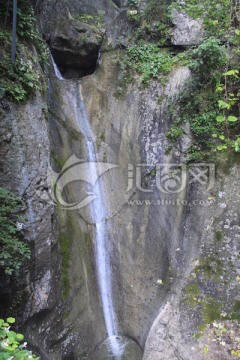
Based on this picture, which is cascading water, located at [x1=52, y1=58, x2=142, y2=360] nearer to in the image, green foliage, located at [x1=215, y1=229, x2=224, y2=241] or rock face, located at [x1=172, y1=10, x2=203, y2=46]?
green foliage, located at [x1=215, y1=229, x2=224, y2=241]

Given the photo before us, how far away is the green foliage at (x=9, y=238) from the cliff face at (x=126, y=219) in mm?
390

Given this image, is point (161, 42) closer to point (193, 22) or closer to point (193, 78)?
point (193, 22)

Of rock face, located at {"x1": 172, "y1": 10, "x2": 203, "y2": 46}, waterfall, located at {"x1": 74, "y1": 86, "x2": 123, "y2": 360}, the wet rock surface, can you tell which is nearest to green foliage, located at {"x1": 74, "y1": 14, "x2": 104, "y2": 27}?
rock face, located at {"x1": 172, "y1": 10, "x2": 203, "y2": 46}

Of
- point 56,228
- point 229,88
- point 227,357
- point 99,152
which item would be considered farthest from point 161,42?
point 227,357

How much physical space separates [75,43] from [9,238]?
247 inches

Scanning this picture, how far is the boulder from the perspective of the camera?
28.0 ft

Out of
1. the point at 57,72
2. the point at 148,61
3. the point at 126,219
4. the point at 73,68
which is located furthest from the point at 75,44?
the point at 126,219

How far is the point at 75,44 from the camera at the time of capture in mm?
8539

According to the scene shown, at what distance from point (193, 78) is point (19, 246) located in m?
5.45

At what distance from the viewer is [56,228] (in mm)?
6008

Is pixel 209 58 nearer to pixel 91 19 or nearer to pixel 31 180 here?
pixel 91 19

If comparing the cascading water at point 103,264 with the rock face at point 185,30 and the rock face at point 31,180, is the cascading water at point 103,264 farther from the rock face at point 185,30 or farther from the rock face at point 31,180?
the rock face at point 185,30

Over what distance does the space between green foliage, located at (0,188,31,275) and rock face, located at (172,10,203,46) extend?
623 centimetres

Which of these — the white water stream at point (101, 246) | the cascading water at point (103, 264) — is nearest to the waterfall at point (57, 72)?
the cascading water at point (103, 264)
